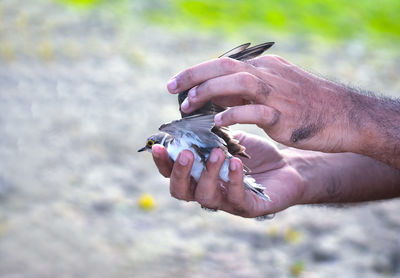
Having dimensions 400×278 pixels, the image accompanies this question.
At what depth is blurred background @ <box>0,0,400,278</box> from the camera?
449 centimetres

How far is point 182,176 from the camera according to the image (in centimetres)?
234

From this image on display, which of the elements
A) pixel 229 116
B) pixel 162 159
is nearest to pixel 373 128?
pixel 229 116

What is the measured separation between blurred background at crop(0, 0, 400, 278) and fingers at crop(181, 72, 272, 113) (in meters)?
0.98

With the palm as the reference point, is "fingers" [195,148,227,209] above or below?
above

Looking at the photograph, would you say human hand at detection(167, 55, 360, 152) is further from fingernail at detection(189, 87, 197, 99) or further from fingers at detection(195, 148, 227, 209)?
fingers at detection(195, 148, 227, 209)

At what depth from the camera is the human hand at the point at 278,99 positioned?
2.10m

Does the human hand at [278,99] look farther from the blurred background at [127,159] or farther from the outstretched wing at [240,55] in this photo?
the blurred background at [127,159]

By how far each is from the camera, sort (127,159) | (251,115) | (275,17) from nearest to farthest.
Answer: (251,115) < (127,159) < (275,17)

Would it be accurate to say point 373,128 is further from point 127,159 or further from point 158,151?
point 127,159

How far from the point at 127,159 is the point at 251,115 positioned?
3.80 meters

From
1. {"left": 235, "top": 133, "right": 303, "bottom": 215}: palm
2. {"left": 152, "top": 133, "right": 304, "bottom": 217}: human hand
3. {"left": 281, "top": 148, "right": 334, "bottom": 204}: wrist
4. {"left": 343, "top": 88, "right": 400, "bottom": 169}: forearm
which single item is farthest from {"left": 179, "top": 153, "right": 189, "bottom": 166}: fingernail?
{"left": 281, "top": 148, "right": 334, "bottom": 204}: wrist

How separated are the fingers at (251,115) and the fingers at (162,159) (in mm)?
426

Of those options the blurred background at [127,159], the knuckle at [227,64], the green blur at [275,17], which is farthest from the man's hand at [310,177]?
the green blur at [275,17]

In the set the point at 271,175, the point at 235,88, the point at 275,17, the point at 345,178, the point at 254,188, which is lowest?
the point at 275,17
